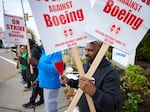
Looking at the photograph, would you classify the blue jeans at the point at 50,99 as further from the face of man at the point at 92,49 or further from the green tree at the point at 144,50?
the green tree at the point at 144,50

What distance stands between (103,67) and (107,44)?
0.42 meters

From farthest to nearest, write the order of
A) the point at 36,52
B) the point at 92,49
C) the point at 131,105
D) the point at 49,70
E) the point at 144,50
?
the point at 144,50 → the point at 36,52 → the point at 131,105 → the point at 49,70 → the point at 92,49

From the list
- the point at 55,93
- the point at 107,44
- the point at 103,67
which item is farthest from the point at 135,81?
the point at 107,44

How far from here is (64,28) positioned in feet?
8.02

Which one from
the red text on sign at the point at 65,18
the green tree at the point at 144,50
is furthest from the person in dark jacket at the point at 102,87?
the green tree at the point at 144,50

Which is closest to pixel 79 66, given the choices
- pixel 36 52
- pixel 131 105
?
pixel 131 105

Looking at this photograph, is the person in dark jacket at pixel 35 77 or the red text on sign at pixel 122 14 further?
the person in dark jacket at pixel 35 77

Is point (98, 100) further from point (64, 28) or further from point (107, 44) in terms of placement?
point (64, 28)

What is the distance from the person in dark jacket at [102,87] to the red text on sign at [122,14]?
1.43 feet

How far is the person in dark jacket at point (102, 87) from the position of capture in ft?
7.77

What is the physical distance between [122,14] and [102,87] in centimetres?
71

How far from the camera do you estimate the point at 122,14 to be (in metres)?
2.35

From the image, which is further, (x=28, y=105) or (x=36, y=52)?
(x=28, y=105)

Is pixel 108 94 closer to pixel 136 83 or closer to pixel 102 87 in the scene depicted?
pixel 102 87
